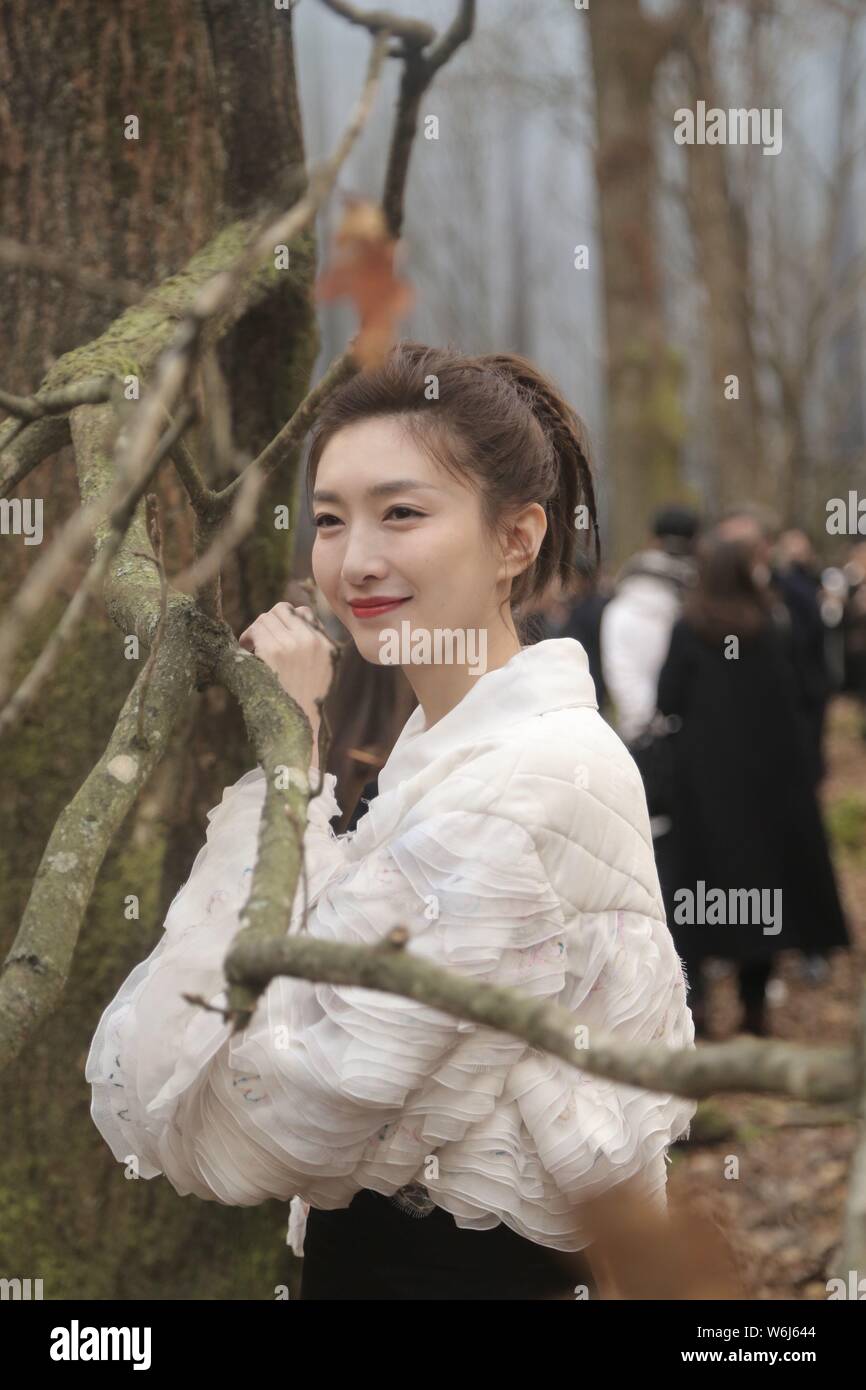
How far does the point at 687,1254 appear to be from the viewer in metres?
1.11

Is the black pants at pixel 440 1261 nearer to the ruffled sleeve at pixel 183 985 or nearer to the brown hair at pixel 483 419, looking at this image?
the ruffled sleeve at pixel 183 985

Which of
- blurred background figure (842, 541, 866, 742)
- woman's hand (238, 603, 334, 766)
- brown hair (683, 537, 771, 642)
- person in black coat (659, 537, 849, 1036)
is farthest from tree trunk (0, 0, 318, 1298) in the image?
blurred background figure (842, 541, 866, 742)

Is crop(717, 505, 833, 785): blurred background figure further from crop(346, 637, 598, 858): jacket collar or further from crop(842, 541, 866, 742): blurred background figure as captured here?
crop(346, 637, 598, 858): jacket collar

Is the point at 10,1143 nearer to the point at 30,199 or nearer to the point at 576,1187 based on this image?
the point at 576,1187

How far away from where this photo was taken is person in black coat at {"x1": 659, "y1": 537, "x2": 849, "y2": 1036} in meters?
5.64

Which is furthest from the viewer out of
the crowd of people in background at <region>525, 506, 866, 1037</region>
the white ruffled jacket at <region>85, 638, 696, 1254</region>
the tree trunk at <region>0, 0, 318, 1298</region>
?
the crowd of people in background at <region>525, 506, 866, 1037</region>

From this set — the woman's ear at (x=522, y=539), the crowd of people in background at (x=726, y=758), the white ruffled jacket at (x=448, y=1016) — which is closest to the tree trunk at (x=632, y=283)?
the crowd of people in background at (x=726, y=758)

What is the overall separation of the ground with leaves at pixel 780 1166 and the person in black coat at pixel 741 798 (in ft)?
1.20

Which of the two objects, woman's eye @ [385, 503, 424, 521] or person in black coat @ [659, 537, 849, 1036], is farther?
person in black coat @ [659, 537, 849, 1036]

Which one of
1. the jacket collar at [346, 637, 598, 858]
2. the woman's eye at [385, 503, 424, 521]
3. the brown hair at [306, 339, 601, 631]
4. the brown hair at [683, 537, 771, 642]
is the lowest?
the jacket collar at [346, 637, 598, 858]

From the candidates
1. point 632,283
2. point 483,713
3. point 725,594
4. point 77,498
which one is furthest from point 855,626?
point 483,713

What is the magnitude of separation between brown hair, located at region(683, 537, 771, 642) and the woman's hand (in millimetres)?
3703

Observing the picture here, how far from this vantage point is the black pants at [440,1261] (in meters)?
1.85

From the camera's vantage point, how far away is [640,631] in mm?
5980
